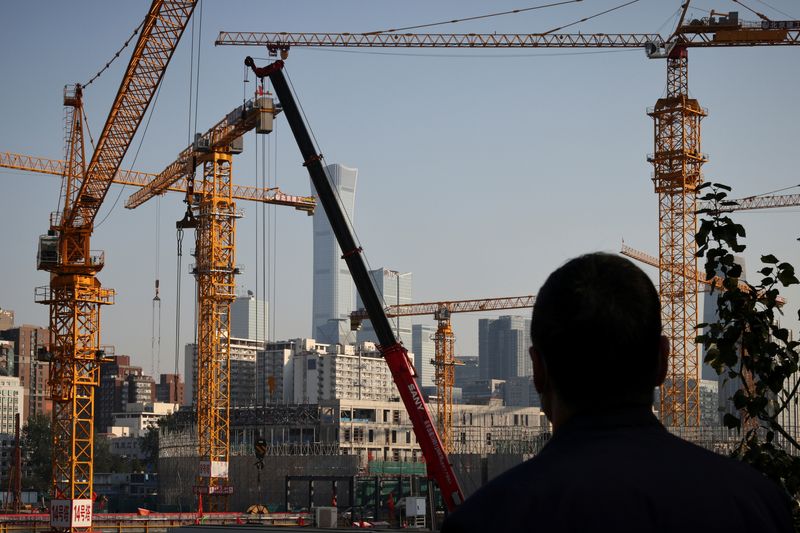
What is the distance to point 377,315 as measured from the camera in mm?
29719

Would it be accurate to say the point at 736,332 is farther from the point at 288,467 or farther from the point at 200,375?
the point at 288,467

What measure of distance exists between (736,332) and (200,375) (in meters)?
74.3

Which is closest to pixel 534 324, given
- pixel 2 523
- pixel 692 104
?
pixel 2 523

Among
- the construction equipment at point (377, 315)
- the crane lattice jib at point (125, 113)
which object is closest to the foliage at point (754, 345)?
the construction equipment at point (377, 315)

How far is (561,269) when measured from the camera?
308cm

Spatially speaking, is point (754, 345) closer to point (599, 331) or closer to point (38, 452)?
point (599, 331)

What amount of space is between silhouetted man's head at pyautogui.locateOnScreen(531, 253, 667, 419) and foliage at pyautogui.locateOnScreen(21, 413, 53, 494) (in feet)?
512

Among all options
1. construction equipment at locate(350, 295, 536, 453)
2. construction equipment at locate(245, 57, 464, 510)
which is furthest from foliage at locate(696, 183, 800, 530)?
construction equipment at locate(350, 295, 536, 453)

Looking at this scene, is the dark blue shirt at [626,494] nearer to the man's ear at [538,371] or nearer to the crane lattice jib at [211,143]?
the man's ear at [538,371]

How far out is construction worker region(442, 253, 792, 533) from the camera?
9.09 feet

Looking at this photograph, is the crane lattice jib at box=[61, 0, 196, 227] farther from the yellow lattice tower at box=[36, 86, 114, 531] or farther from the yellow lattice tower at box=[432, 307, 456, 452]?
the yellow lattice tower at box=[432, 307, 456, 452]

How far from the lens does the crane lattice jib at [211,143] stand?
69387mm

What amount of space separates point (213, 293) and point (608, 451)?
77830 mm

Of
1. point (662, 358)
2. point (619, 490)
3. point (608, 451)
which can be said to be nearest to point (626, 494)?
point (619, 490)
